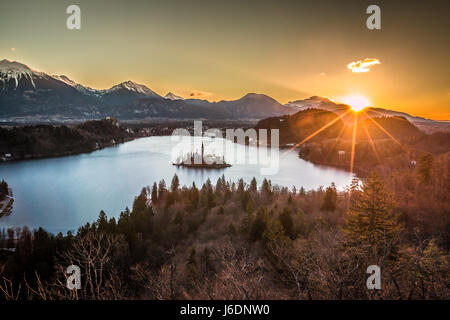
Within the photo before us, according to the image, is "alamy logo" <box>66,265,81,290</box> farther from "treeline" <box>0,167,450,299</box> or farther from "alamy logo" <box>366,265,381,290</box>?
"alamy logo" <box>366,265,381,290</box>

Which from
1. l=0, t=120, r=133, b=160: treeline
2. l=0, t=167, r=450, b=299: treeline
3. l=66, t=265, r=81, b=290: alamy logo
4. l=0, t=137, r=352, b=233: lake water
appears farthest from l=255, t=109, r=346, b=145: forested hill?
l=66, t=265, r=81, b=290: alamy logo

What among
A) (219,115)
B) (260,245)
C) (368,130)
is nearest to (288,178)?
(260,245)

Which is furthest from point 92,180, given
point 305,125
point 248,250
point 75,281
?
point 305,125

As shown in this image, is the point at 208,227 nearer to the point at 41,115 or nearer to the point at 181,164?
the point at 181,164

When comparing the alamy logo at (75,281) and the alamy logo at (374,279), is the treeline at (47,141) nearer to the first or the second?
the alamy logo at (75,281)

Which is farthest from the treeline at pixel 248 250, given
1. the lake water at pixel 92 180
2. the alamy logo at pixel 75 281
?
the lake water at pixel 92 180
